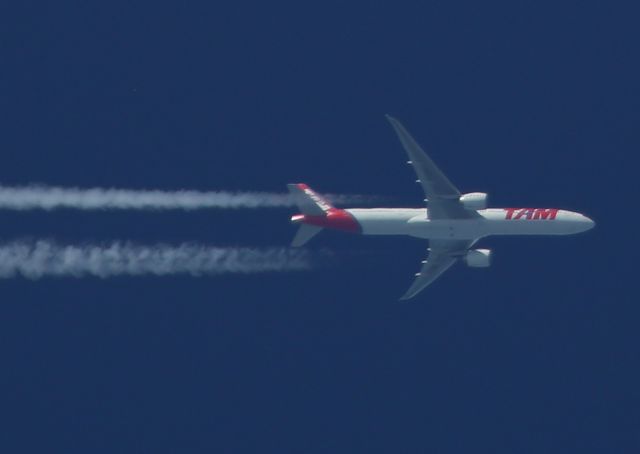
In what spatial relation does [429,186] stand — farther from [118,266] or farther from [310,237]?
[118,266]

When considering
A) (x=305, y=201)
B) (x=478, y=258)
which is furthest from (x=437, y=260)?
(x=305, y=201)

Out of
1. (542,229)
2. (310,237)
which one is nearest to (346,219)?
(310,237)

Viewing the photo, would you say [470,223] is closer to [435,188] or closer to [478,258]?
[478,258]

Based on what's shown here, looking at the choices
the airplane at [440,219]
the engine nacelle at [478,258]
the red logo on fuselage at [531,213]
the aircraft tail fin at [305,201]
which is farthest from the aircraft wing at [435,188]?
the aircraft tail fin at [305,201]

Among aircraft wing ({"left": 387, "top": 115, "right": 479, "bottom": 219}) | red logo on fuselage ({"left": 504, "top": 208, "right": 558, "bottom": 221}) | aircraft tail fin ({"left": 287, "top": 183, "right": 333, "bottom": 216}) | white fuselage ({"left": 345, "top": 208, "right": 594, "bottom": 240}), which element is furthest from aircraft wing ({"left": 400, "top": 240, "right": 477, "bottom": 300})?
aircraft tail fin ({"left": 287, "top": 183, "right": 333, "bottom": 216})

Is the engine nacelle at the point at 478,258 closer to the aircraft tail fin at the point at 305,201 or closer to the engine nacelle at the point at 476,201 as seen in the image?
the engine nacelle at the point at 476,201

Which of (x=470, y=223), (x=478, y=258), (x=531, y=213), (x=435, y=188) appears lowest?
(x=478, y=258)
